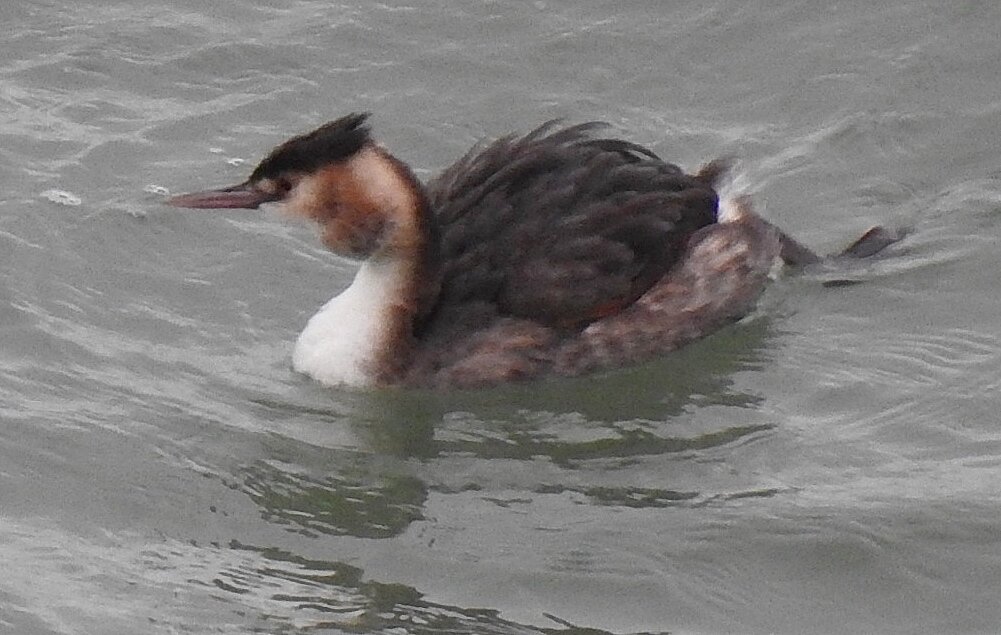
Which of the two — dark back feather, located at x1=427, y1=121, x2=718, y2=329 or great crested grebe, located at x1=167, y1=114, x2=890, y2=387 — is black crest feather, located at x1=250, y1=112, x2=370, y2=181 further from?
dark back feather, located at x1=427, y1=121, x2=718, y2=329

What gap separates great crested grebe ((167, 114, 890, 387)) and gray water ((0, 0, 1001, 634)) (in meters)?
0.15

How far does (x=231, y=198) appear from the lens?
7.88 m

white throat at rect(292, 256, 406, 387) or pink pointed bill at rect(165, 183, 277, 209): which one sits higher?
pink pointed bill at rect(165, 183, 277, 209)

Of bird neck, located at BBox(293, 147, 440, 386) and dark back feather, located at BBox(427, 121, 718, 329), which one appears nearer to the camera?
bird neck, located at BBox(293, 147, 440, 386)

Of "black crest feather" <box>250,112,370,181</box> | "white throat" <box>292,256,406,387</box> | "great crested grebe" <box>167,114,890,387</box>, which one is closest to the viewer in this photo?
"black crest feather" <box>250,112,370,181</box>

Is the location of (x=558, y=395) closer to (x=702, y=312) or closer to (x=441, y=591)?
(x=702, y=312)

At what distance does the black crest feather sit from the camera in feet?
25.6

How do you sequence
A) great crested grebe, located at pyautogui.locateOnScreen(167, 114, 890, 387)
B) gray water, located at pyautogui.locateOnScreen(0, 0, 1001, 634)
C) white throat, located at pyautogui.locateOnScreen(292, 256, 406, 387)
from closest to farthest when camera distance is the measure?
gray water, located at pyautogui.locateOnScreen(0, 0, 1001, 634)
great crested grebe, located at pyautogui.locateOnScreen(167, 114, 890, 387)
white throat, located at pyautogui.locateOnScreen(292, 256, 406, 387)

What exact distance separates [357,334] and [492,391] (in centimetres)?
56

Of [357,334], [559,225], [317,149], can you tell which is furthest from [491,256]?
[317,149]

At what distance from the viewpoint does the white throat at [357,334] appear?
8.02 meters

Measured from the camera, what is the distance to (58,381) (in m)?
7.68

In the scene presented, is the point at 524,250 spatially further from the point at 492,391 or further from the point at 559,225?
the point at 492,391

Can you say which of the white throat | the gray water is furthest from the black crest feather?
the gray water
